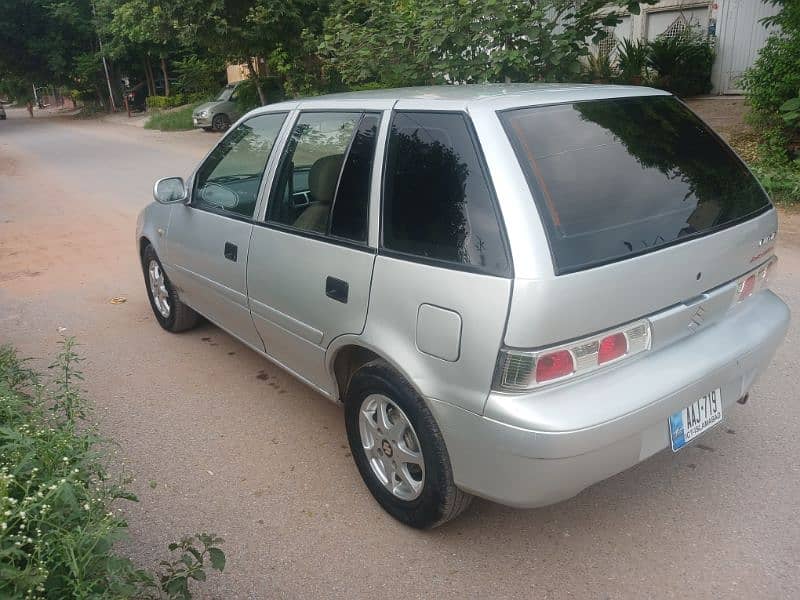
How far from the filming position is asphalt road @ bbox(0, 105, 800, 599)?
2.66 meters

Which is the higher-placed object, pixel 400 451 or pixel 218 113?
pixel 218 113

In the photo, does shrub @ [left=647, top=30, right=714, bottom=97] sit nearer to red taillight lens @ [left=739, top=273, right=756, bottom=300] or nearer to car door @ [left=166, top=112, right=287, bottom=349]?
car door @ [left=166, top=112, right=287, bottom=349]

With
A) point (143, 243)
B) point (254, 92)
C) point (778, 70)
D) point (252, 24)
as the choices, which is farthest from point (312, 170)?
point (254, 92)

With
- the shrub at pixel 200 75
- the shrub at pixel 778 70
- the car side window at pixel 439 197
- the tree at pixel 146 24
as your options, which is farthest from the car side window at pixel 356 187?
the shrub at pixel 200 75

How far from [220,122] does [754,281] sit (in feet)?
72.6

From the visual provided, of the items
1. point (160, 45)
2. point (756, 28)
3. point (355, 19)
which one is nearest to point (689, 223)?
point (355, 19)

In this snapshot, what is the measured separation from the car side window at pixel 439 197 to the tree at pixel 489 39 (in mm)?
4921

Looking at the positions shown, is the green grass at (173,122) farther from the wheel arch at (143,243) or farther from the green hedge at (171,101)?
the wheel arch at (143,243)

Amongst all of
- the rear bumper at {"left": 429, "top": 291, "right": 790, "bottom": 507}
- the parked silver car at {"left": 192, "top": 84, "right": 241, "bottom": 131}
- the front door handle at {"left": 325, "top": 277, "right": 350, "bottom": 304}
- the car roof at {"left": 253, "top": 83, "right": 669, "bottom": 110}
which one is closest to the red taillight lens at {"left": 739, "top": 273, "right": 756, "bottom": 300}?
the rear bumper at {"left": 429, "top": 291, "right": 790, "bottom": 507}

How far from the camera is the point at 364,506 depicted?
318 centimetres

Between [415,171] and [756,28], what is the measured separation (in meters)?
14.9

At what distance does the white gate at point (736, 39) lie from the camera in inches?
571

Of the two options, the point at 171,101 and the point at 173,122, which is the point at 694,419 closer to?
the point at 173,122

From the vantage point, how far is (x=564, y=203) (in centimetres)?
250
